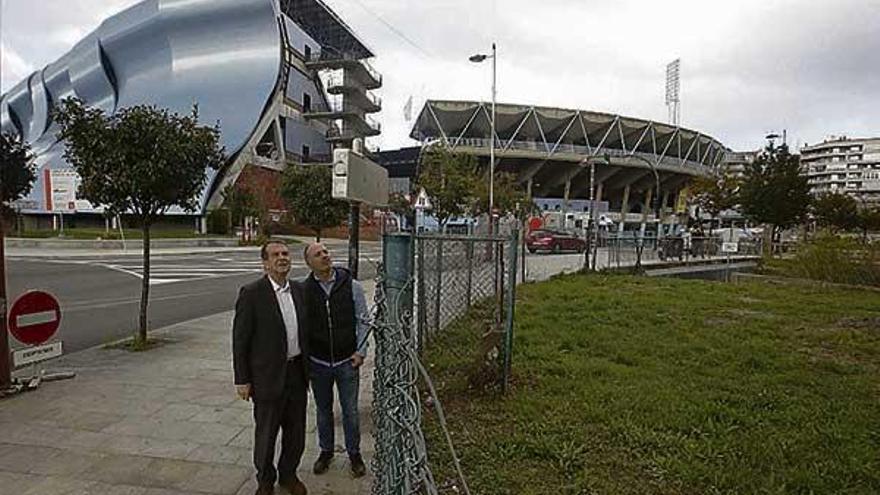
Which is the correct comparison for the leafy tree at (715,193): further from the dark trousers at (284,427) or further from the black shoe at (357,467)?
the dark trousers at (284,427)

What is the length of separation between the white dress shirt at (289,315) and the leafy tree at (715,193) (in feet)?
149

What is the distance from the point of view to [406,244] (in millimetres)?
4449

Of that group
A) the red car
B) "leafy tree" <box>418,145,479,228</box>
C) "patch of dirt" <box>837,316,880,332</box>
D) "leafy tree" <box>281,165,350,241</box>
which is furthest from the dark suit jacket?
the red car

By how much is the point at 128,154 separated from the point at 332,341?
4.87 metres

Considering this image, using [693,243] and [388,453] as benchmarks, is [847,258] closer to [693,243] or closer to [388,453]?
[693,243]

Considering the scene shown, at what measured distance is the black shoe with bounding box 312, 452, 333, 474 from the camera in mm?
3684

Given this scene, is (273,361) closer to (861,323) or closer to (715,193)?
(861,323)

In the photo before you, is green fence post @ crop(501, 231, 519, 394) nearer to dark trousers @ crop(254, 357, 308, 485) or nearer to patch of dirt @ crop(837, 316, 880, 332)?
dark trousers @ crop(254, 357, 308, 485)

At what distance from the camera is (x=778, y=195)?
98.6 ft

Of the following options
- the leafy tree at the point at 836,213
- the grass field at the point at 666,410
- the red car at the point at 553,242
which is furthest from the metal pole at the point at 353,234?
the leafy tree at the point at 836,213

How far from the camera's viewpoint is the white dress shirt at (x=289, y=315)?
320 centimetres

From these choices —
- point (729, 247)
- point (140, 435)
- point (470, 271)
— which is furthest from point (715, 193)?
point (140, 435)

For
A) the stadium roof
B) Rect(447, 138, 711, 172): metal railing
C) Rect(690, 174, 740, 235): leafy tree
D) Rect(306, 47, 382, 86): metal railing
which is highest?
Rect(306, 47, 382, 86): metal railing

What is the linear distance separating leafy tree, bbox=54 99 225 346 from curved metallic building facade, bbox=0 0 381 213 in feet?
133
